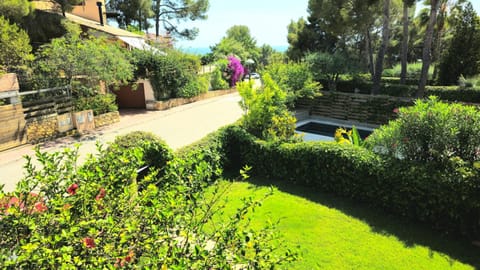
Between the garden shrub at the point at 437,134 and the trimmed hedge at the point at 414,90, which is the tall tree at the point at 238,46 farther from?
the garden shrub at the point at 437,134

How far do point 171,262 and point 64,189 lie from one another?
140 cm

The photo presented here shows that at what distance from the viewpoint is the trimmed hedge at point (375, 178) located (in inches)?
244

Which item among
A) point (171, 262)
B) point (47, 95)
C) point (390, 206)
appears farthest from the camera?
point (47, 95)

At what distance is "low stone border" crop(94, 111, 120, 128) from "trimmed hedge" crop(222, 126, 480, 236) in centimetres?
821

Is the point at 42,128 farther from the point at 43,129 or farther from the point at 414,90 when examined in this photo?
the point at 414,90

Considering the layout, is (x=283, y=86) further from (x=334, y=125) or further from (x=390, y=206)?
(x=390, y=206)

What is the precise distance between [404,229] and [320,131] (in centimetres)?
1028

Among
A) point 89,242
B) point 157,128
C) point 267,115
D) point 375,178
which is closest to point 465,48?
point 267,115

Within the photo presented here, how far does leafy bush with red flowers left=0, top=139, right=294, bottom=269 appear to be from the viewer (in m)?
2.19

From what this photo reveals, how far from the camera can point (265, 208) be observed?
7.54 meters

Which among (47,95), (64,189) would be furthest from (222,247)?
(47,95)

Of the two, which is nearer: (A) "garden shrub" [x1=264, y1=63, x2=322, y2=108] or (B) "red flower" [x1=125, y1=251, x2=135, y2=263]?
(B) "red flower" [x1=125, y1=251, x2=135, y2=263]

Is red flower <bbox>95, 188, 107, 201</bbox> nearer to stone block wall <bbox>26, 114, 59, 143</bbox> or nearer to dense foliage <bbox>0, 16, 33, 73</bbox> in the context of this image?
stone block wall <bbox>26, 114, 59, 143</bbox>

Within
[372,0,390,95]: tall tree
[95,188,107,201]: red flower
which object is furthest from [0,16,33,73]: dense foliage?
[372,0,390,95]: tall tree
